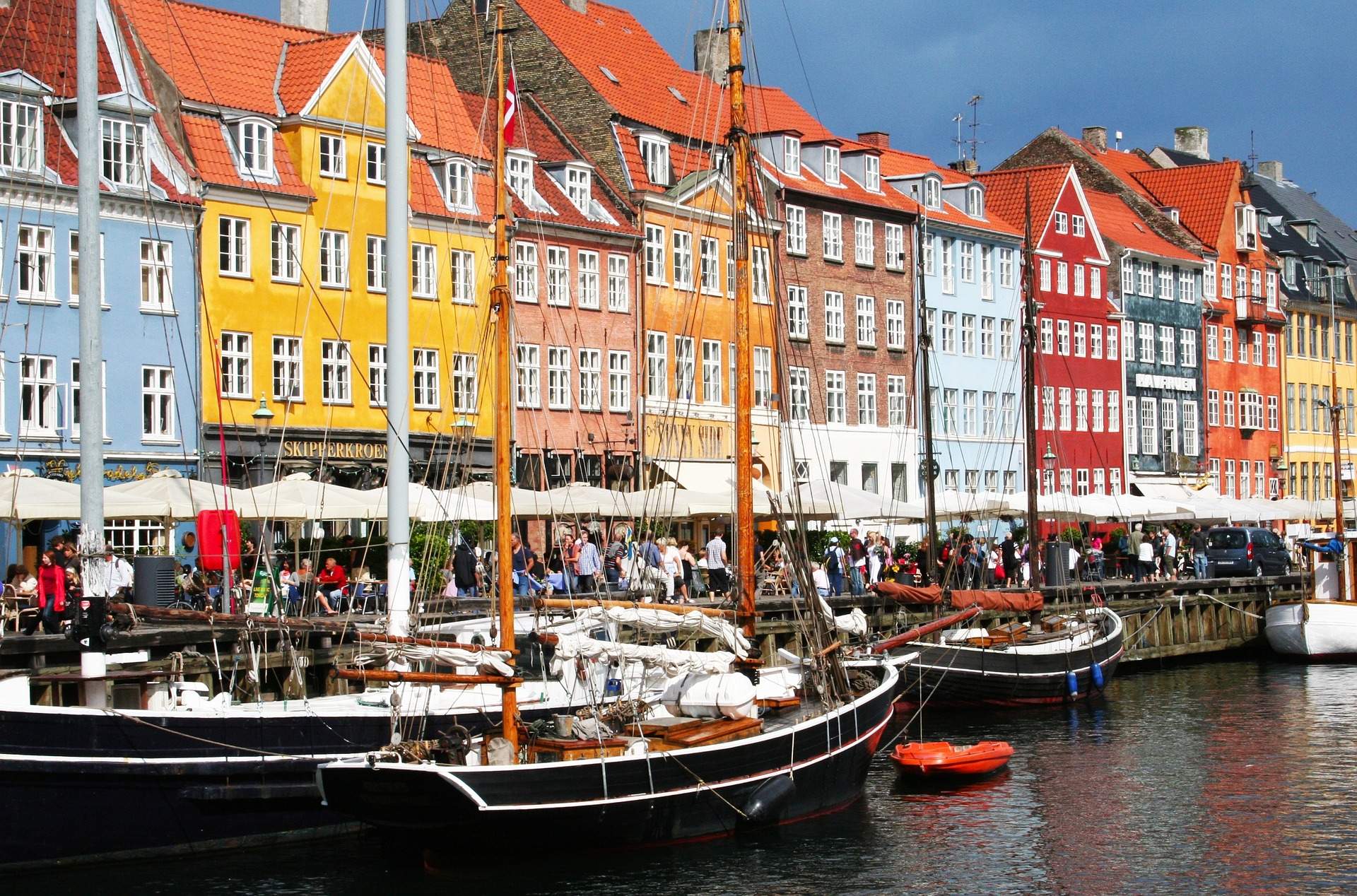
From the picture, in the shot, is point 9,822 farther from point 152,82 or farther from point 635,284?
point 635,284

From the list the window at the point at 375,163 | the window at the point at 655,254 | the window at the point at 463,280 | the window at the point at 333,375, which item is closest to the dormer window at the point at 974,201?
the window at the point at 655,254

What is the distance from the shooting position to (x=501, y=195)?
904 inches

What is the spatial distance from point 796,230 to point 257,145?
21.6 m

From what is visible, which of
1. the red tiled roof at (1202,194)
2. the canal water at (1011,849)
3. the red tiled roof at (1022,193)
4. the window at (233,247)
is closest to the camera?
the canal water at (1011,849)

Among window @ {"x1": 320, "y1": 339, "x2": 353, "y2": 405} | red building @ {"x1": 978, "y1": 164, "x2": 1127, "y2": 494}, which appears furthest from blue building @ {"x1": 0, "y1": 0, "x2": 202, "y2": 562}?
red building @ {"x1": 978, "y1": 164, "x2": 1127, "y2": 494}

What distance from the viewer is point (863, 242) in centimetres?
6575

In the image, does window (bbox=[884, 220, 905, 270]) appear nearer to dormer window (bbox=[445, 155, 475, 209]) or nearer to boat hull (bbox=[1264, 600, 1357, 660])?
dormer window (bbox=[445, 155, 475, 209])

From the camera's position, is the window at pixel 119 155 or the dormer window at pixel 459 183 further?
the dormer window at pixel 459 183

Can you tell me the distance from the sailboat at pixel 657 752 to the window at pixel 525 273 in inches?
938

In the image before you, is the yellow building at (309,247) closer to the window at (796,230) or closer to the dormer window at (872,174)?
the window at (796,230)

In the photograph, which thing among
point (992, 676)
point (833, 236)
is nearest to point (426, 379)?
point (992, 676)

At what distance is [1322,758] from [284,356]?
25.7 m

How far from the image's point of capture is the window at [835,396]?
208 ft

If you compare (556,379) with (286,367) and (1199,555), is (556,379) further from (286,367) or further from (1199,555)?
(1199,555)
